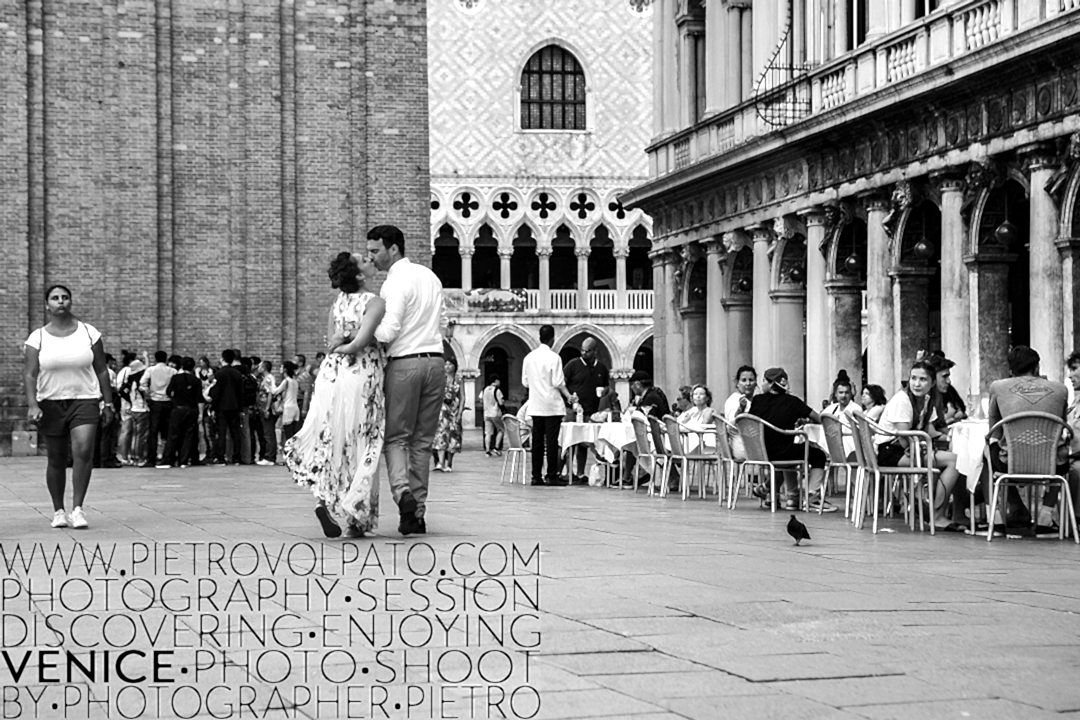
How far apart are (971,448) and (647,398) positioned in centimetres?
823

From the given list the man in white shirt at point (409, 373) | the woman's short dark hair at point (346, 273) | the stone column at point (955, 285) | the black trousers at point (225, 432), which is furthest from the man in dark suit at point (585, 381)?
the woman's short dark hair at point (346, 273)

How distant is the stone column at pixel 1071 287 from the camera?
777 inches

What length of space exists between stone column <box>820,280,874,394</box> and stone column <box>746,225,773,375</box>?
237 centimetres

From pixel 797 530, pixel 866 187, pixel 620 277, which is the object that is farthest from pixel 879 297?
pixel 620 277

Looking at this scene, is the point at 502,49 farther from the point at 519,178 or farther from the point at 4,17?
the point at 4,17

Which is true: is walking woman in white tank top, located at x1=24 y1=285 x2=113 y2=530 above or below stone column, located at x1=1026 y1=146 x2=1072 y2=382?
below

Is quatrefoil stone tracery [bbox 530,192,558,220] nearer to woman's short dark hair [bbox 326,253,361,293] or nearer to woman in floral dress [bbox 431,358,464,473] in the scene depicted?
woman in floral dress [bbox 431,358,464,473]

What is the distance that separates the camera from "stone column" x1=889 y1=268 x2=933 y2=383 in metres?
24.2

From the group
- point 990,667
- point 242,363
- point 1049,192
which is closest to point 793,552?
point 990,667

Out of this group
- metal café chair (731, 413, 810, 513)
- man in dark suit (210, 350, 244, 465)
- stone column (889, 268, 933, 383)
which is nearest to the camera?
metal café chair (731, 413, 810, 513)

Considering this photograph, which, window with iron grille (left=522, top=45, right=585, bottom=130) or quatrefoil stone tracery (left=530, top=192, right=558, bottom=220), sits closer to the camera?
window with iron grille (left=522, top=45, right=585, bottom=130)

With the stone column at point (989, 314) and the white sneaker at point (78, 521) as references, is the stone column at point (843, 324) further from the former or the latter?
the white sneaker at point (78, 521)

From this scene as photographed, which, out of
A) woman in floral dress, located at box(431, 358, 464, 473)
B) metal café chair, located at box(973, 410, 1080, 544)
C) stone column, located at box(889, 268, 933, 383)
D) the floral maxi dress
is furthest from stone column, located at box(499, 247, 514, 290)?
the floral maxi dress

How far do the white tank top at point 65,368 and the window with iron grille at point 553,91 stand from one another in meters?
46.3
